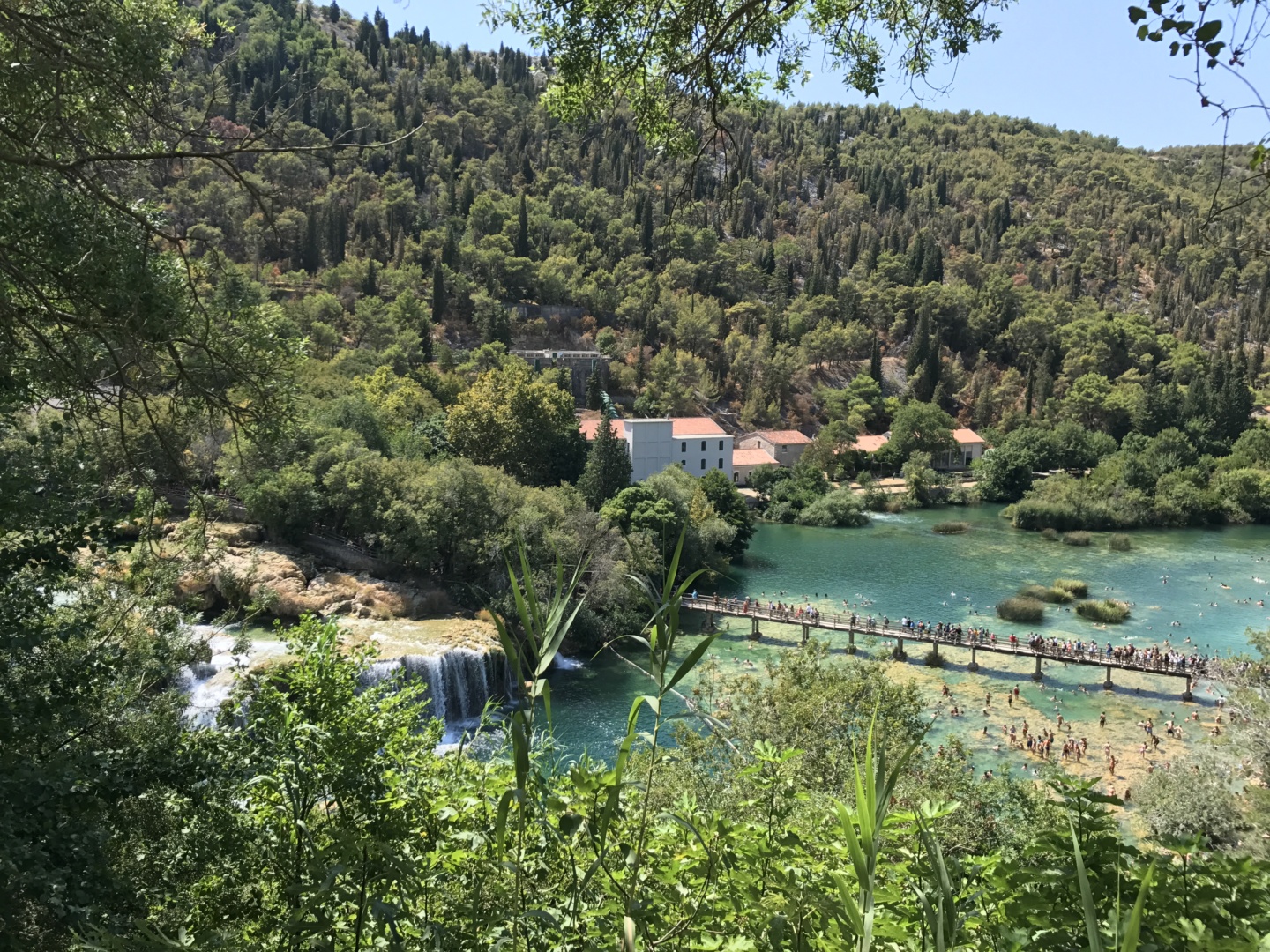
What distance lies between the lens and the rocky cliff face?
2095 cm

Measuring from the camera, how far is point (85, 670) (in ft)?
15.0

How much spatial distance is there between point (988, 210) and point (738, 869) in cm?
12468

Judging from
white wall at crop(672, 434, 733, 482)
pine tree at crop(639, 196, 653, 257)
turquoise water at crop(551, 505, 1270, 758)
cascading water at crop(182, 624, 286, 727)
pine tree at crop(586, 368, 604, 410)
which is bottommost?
turquoise water at crop(551, 505, 1270, 758)

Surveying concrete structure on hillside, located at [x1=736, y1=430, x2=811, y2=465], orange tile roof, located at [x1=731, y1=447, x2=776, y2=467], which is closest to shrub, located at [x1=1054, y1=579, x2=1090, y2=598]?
orange tile roof, located at [x1=731, y1=447, x2=776, y2=467]

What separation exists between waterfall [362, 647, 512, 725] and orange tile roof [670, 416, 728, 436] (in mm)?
23806

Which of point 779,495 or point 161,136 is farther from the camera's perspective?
point 779,495

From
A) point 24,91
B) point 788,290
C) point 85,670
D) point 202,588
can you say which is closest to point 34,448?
point 85,670

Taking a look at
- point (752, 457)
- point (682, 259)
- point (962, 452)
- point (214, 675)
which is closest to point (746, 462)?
point (752, 457)

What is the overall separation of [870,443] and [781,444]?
769 centimetres

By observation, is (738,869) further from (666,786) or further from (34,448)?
(666,786)

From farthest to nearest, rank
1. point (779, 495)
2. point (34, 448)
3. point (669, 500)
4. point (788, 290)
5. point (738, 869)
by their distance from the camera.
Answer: point (788, 290), point (779, 495), point (669, 500), point (34, 448), point (738, 869)

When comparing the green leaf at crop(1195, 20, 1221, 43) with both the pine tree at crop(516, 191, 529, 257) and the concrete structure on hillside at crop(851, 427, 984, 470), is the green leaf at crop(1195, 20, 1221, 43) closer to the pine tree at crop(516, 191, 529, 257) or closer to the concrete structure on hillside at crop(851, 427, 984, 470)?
the concrete structure on hillside at crop(851, 427, 984, 470)

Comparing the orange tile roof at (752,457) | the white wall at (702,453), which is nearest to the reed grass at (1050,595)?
the white wall at (702,453)

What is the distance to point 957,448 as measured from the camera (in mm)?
55469
